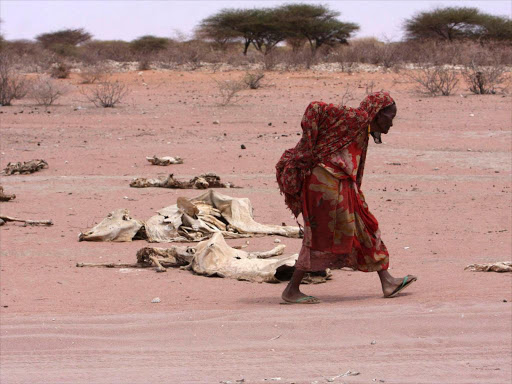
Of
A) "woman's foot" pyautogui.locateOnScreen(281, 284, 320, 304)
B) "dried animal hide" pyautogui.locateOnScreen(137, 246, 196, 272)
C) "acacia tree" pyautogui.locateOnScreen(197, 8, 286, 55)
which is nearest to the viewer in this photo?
"woman's foot" pyautogui.locateOnScreen(281, 284, 320, 304)

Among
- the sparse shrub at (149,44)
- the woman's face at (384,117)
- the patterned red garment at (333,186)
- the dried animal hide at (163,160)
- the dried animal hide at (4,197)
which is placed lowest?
the dried animal hide at (4,197)

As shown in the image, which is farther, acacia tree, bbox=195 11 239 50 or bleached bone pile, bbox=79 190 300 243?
acacia tree, bbox=195 11 239 50

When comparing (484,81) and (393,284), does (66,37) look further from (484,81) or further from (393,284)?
(393,284)

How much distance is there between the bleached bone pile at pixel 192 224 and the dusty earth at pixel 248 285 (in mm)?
191

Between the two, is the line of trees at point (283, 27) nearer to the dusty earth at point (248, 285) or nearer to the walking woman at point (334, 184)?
the dusty earth at point (248, 285)

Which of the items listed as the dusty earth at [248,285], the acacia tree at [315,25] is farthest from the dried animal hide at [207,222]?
the acacia tree at [315,25]

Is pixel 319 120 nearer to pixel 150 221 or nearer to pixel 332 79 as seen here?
pixel 150 221

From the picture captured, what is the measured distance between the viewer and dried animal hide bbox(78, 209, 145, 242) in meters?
8.47

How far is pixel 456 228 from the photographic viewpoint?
9.13m

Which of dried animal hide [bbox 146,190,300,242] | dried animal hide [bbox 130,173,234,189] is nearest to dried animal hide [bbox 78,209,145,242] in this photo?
dried animal hide [bbox 146,190,300,242]

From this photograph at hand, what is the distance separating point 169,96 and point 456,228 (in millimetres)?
16369

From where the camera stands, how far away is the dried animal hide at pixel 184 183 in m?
11.1

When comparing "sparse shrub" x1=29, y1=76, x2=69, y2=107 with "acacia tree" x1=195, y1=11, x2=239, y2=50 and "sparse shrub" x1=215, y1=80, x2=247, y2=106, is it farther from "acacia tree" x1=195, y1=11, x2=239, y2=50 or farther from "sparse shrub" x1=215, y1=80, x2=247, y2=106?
"acacia tree" x1=195, y1=11, x2=239, y2=50

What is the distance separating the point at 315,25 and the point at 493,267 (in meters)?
37.7
